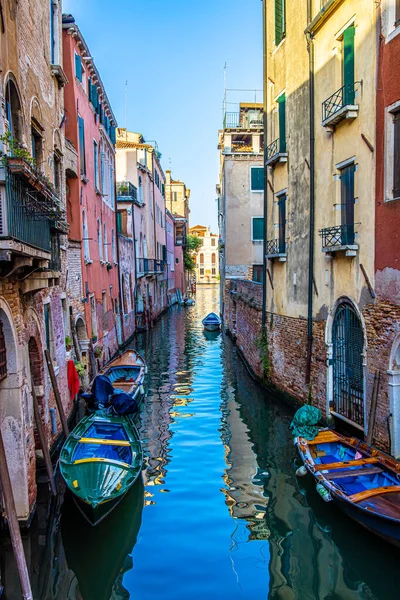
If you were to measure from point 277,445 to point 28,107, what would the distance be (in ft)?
26.2

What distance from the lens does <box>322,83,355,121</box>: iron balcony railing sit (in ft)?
30.0

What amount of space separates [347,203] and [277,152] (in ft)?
13.7

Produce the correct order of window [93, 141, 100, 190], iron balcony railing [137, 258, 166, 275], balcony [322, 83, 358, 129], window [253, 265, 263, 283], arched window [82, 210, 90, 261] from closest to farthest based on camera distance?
balcony [322, 83, 358, 129] < arched window [82, 210, 90, 261] < window [93, 141, 100, 190] < window [253, 265, 263, 283] < iron balcony railing [137, 258, 166, 275]

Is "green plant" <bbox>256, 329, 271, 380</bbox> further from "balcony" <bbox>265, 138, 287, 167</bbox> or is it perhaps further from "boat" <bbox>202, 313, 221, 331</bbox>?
"boat" <bbox>202, 313, 221, 331</bbox>

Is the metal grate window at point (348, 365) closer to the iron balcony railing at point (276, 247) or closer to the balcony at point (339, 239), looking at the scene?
the balcony at point (339, 239)

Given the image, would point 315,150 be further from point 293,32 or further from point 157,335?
point 157,335

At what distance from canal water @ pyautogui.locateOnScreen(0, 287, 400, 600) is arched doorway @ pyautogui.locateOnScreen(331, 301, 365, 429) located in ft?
4.63

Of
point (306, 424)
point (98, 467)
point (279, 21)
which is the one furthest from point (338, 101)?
point (98, 467)

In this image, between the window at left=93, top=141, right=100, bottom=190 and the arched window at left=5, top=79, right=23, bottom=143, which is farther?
the window at left=93, top=141, right=100, bottom=190

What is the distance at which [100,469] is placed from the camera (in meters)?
7.69

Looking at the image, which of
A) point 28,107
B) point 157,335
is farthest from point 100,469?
point 157,335

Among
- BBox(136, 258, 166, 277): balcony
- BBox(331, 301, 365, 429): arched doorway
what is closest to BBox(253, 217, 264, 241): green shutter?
BBox(136, 258, 166, 277): balcony

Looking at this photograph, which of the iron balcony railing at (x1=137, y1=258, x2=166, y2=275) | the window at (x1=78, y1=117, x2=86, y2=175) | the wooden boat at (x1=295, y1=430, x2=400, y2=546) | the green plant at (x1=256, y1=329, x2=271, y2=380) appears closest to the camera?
the wooden boat at (x1=295, y1=430, x2=400, y2=546)

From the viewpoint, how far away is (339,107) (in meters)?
9.55
